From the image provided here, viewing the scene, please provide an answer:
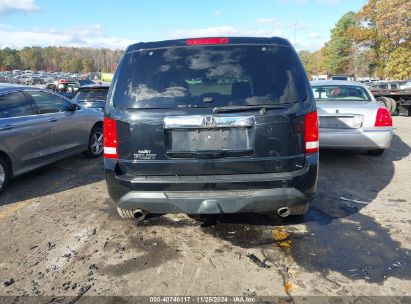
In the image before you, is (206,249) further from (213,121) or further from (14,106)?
(14,106)

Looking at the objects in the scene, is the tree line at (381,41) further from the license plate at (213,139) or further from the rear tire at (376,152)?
the license plate at (213,139)

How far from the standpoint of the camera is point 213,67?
3.17 metres

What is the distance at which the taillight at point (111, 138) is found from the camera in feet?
10.5

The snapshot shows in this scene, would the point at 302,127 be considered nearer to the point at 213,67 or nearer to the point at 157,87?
the point at 213,67

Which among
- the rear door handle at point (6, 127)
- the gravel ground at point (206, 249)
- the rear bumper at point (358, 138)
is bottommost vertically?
the gravel ground at point (206, 249)

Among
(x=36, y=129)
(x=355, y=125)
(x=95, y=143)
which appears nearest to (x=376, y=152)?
(x=355, y=125)

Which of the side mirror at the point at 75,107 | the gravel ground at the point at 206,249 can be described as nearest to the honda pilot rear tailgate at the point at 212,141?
the gravel ground at the point at 206,249

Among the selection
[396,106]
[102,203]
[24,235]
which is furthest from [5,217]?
[396,106]

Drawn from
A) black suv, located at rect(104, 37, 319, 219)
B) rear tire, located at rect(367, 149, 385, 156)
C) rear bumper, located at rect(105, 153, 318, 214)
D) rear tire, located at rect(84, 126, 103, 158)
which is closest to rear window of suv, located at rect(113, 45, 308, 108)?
black suv, located at rect(104, 37, 319, 219)

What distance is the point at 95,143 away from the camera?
301 inches

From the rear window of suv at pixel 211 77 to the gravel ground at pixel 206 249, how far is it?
147cm

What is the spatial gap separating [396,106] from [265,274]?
1684 centimetres

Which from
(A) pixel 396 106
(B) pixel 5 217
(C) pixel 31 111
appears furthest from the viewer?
(A) pixel 396 106

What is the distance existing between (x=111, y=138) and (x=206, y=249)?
56.9 inches
